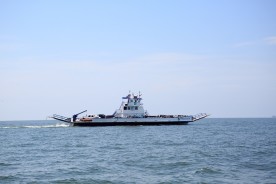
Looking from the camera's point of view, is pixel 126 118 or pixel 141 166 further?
pixel 126 118

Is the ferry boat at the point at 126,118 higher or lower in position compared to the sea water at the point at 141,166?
higher

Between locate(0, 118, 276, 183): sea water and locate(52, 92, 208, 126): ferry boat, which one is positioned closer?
locate(0, 118, 276, 183): sea water

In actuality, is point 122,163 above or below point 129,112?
below

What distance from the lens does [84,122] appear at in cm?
8875

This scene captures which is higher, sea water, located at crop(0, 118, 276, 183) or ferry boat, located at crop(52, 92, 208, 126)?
ferry boat, located at crop(52, 92, 208, 126)

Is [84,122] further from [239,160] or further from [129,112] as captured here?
[239,160]

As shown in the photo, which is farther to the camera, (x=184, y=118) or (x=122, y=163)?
(x=184, y=118)

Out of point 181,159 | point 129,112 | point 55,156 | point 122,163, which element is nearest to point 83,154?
point 55,156

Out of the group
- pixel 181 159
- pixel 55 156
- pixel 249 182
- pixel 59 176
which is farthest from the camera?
pixel 55 156

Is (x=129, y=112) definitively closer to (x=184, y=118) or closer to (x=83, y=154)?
(x=184, y=118)

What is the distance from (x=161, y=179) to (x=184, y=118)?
71.0 metres

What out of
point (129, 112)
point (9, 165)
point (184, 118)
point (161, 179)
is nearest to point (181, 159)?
point (161, 179)

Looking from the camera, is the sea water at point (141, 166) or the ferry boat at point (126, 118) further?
the ferry boat at point (126, 118)

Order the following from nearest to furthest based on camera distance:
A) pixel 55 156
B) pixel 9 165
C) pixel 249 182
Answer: pixel 249 182, pixel 9 165, pixel 55 156
